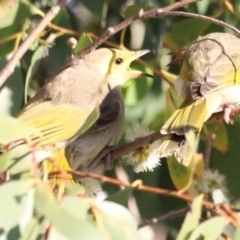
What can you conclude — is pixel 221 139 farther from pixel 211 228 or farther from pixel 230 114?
pixel 211 228

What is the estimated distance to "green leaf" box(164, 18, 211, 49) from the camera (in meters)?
2.43

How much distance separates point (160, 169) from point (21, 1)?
2.80ft

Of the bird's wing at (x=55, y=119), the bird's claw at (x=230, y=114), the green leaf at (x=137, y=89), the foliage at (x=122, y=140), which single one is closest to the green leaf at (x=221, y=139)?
the foliage at (x=122, y=140)

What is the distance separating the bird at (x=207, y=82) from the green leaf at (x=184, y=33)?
0.03 metres

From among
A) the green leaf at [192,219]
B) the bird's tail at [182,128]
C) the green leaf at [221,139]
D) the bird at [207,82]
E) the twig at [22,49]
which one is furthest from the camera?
the green leaf at [221,139]

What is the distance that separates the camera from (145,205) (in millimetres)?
2551

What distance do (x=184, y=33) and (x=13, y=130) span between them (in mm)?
1179

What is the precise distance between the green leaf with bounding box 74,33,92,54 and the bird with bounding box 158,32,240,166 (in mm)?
349

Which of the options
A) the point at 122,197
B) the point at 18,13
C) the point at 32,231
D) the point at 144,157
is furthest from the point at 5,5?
the point at 32,231

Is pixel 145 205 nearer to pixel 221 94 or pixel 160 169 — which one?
pixel 160 169

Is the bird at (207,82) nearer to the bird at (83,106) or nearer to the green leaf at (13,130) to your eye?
the bird at (83,106)

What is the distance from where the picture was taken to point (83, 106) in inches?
93.4

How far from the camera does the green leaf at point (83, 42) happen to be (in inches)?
88.2

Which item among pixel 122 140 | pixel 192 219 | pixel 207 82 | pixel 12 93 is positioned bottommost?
pixel 122 140
